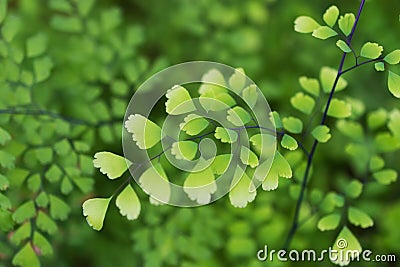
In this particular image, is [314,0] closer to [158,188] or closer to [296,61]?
[296,61]

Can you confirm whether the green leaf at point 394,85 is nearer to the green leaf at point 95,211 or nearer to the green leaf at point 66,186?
the green leaf at point 95,211

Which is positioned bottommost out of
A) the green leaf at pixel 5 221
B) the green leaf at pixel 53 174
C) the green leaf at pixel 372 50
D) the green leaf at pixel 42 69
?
the green leaf at pixel 53 174

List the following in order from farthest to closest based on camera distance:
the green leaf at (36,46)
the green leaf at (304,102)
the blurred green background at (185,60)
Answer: the blurred green background at (185,60)
the green leaf at (36,46)
the green leaf at (304,102)

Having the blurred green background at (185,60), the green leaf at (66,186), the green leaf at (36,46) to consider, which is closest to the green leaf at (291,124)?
the blurred green background at (185,60)

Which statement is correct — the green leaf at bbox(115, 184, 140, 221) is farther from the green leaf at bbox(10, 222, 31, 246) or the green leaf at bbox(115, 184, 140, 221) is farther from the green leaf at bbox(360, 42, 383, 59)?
the green leaf at bbox(360, 42, 383, 59)

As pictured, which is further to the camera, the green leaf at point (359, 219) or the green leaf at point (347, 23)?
the green leaf at point (359, 219)

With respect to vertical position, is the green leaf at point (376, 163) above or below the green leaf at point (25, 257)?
above
